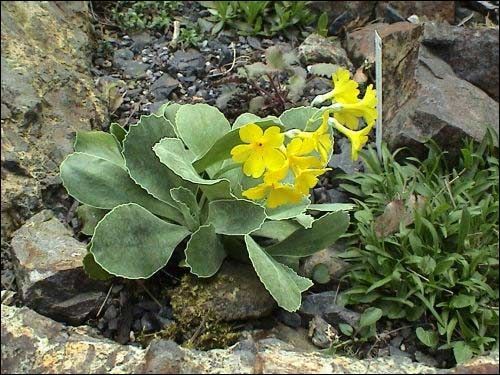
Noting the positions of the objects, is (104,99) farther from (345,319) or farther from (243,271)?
(345,319)

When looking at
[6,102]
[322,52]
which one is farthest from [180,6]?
[6,102]

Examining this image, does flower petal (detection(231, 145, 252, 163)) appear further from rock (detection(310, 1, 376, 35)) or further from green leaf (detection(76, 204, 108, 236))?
rock (detection(310, 1, 376, 35))

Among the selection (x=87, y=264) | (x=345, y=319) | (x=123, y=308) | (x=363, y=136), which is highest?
(x=363, y=136)

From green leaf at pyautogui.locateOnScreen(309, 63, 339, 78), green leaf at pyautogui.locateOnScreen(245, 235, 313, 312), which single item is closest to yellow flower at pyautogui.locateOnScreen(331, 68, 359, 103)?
green leaf at pyautogui.locateOnScreen(245, 235, 313, 312)

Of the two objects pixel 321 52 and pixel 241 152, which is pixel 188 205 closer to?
pixel 241 152

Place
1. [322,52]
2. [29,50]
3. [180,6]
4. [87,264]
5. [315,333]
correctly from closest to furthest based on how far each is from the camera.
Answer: [87,264] → [315,333] → [29,50] → [322,52] → [180,6]

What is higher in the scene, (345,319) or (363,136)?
(363,136)
